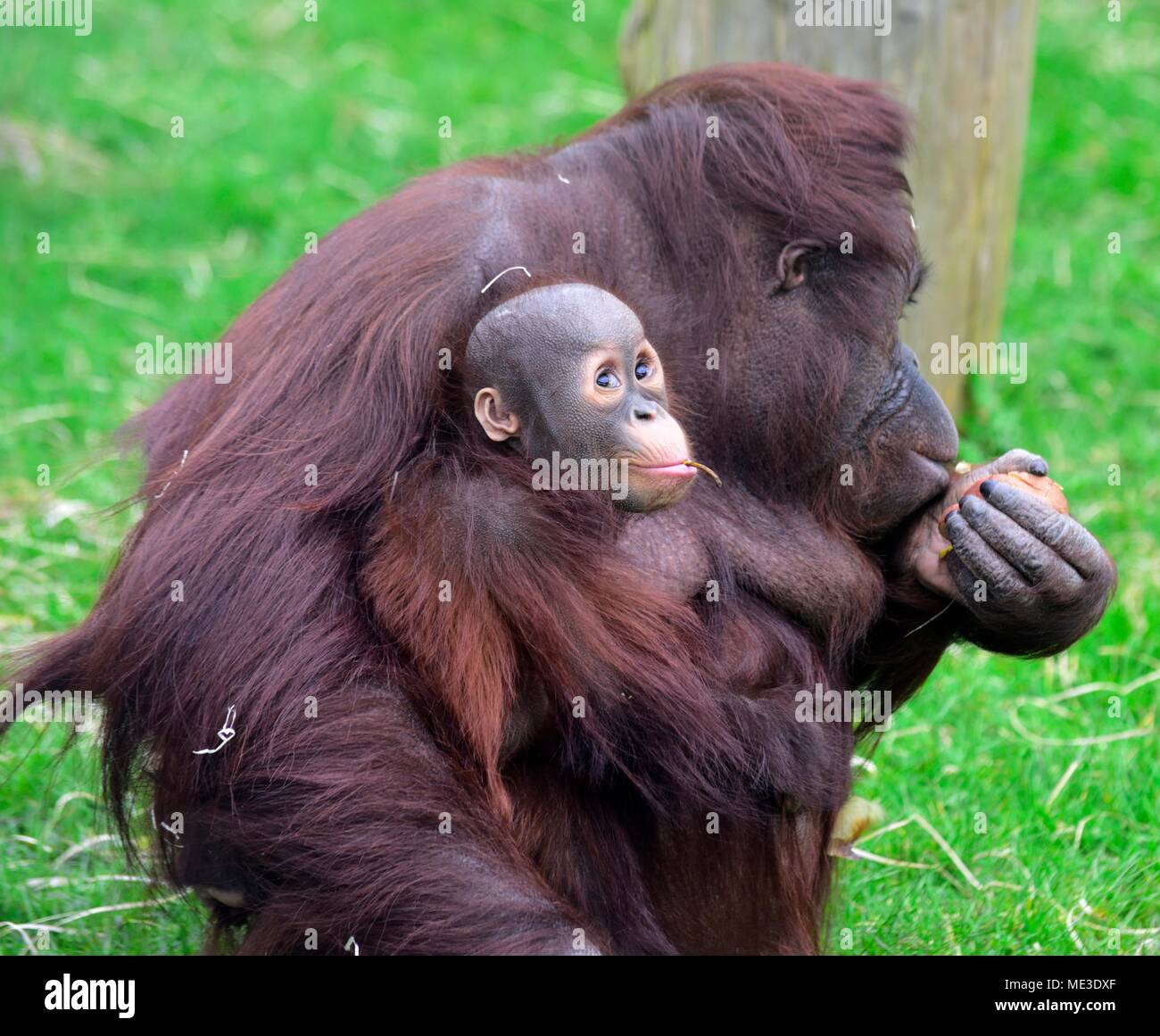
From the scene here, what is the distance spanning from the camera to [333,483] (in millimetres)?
2703

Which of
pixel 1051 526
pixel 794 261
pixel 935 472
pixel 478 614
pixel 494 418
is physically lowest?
pixel 478 614

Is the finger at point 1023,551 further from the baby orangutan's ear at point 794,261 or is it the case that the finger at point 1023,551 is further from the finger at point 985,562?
the baby orangutan's ear at point 794,261

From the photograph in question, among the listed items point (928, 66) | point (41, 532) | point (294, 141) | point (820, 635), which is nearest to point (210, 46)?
point (294, 141)

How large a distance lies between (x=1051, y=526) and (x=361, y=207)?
169 inches

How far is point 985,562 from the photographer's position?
3.12 meters

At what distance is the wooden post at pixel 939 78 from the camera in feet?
15.1

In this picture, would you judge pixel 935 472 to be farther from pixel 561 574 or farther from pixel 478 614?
pixel 478 614

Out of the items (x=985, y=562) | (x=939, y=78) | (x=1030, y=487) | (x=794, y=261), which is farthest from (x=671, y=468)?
(x=939, y=78)

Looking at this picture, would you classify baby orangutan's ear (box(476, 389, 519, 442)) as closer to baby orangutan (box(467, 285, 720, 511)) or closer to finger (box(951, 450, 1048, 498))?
baby orangutan (box(467, 285, 720, 511))

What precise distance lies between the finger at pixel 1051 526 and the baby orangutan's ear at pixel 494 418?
40.4 inches

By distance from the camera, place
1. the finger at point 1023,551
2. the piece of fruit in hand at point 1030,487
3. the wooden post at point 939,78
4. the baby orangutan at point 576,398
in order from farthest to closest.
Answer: the wooden post at point 939,78, the piece of fruit in hand at point 1030,487, the finger at point 1023,551, the baby orangutan at point 576,398

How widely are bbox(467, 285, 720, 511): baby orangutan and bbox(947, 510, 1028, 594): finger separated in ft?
2.23

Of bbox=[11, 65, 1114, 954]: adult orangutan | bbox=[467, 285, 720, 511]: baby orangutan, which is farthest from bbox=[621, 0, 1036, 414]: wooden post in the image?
bbox=[467, 285, 720, 511]: baby orangutan

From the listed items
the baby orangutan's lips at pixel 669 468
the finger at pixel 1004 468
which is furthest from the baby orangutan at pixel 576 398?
the finger at pixel 1004 468
